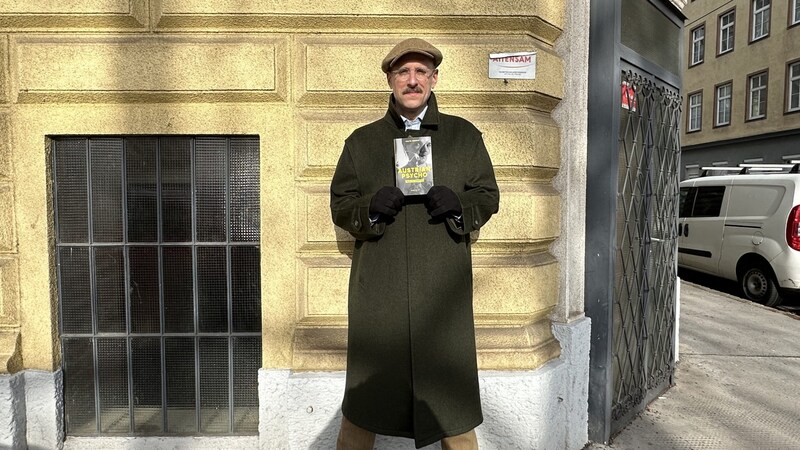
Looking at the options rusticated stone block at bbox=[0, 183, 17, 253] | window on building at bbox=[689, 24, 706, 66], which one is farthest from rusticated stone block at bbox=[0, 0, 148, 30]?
window on building at bbox=[689, 24, 706, 66]

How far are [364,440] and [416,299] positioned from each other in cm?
76

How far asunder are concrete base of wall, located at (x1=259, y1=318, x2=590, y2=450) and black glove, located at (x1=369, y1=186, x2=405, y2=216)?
128cm

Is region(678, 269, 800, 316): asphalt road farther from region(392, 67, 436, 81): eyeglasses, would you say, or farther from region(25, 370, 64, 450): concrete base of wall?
region(25, 370, 64, 450): concrete base of wall

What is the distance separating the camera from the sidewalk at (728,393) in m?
3.43

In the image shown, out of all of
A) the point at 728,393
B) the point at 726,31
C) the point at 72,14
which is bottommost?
the point at 728,393

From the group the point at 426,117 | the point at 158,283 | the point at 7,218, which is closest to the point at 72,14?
the point at 7,218

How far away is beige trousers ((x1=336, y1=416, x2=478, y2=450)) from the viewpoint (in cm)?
243

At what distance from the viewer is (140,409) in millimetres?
3246

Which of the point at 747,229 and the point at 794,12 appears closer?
the point at 747,229

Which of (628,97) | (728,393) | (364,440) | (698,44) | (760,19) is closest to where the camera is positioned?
(364,440)

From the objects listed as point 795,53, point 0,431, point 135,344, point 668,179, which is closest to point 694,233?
point 668,179

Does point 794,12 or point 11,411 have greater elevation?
point 794,12

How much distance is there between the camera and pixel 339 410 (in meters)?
3.00

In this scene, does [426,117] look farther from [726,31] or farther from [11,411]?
[726,31]
